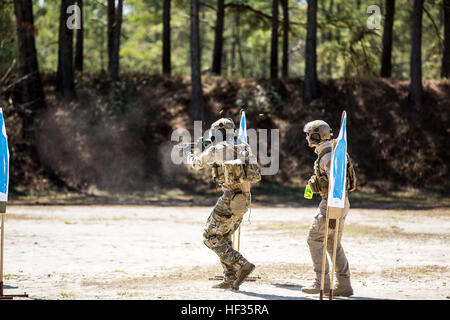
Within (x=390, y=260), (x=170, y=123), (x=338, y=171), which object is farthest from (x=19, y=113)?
(x=338, y=171)

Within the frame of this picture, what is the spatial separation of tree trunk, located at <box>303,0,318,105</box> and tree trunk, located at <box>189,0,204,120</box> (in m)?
4.11

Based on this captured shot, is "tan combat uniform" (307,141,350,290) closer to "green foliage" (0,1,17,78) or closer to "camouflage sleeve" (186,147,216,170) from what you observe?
"camouflage sleeve" (186,147,216,170)

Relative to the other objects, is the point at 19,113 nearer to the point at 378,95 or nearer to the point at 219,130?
the point at 378,95

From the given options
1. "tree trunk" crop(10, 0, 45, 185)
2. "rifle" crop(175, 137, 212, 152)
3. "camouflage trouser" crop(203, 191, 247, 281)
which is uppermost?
"tree trunk" crop(10, 0, 45, 185)

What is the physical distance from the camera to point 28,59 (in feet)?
87.7

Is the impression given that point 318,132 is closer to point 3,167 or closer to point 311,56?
point 3,167

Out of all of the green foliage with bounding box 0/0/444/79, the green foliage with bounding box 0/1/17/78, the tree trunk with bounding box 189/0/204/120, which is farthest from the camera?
the green foliage with bounding box 0/0/444/79

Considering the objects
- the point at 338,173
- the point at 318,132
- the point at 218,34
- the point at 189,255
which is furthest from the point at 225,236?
the point at 218,34

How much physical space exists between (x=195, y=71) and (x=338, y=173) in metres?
19.7

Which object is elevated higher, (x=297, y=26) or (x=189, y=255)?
(x=297, y=26)

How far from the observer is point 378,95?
28.7m

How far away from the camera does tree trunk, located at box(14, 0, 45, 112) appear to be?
26.2 meters

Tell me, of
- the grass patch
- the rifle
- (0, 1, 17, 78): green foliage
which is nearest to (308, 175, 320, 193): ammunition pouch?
the rifle
